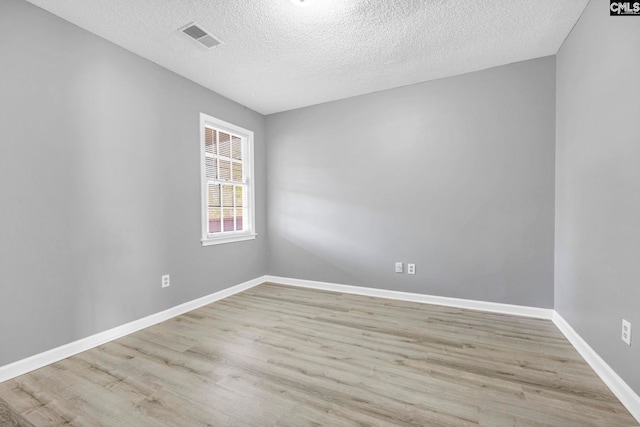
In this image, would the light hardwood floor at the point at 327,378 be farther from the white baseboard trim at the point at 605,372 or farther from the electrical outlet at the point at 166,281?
the electrical outlet at the point at 166,281

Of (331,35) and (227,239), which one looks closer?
(331,35)

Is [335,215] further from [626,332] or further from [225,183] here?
[626,332]

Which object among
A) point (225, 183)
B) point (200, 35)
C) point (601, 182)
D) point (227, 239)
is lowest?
point (227, 239)

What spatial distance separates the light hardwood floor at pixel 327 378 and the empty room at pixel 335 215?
0.02 m

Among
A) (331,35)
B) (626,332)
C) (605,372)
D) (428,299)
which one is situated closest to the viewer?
(626,332)

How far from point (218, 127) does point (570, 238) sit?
4.01 meters

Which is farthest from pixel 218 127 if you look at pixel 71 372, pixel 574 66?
pixel 574 66

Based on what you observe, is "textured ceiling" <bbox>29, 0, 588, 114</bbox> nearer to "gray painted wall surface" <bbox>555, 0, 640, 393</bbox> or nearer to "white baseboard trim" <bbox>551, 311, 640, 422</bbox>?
"gray painted wall surface" <bbox>555, 0, 640, 393</bbox>

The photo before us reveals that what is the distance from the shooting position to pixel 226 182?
3.77 metres

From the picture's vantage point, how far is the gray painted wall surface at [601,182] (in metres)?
1.55

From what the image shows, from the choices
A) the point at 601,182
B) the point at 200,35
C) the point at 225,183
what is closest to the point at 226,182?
the point at 225,183

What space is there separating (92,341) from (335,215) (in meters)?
2.88

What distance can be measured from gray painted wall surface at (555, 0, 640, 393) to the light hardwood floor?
0.38 m

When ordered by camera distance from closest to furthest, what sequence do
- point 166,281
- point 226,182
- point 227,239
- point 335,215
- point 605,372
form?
point 605,372, point 166,281, point 227,239, point 226,182, point 335,215
